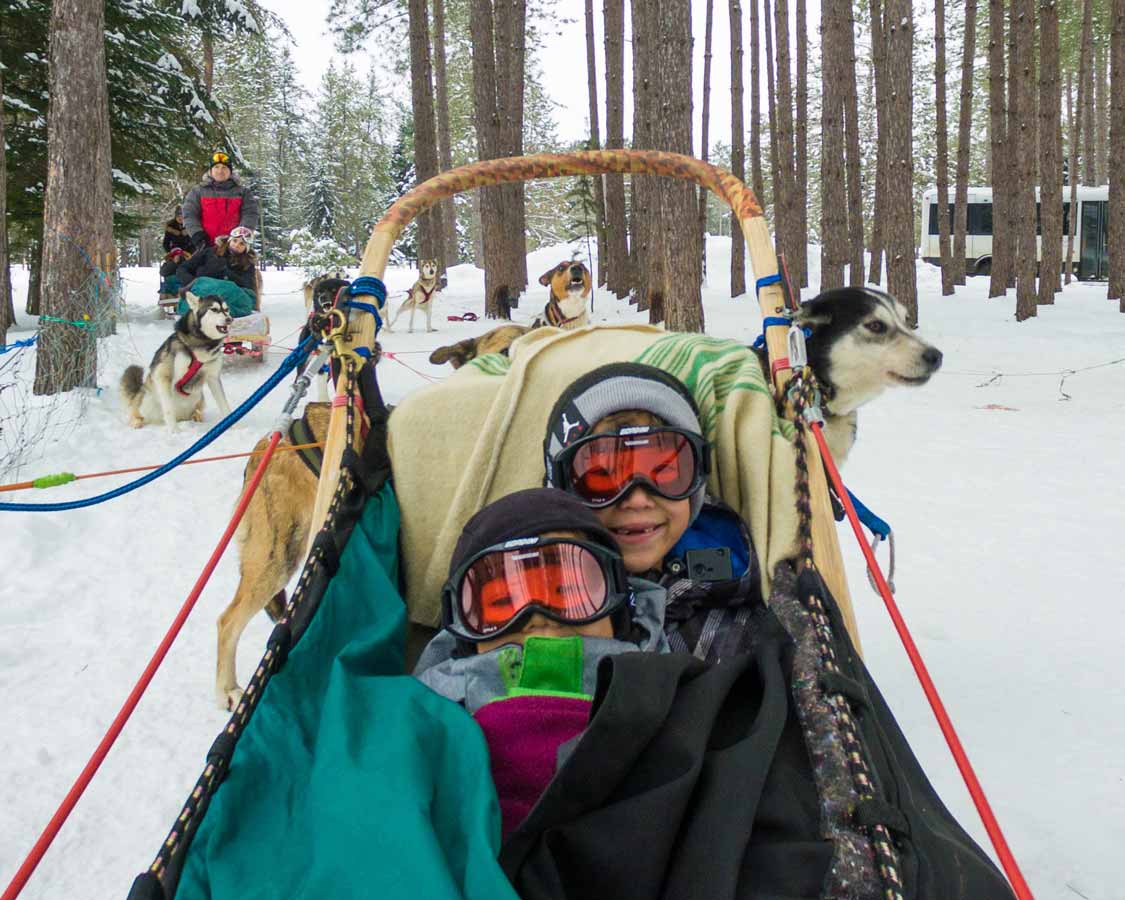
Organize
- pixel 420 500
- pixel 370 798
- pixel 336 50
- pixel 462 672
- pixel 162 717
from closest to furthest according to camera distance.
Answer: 1. pixel 370 798
2. pixel 462 672
3. pixel 420 500
4. pixel 162 717
5. pixel 336 50

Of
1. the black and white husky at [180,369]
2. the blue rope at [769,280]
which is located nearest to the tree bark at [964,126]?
the black and white husky at [180,369]

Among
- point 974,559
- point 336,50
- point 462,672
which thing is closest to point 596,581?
point 462,672

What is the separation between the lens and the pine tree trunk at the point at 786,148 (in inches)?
623

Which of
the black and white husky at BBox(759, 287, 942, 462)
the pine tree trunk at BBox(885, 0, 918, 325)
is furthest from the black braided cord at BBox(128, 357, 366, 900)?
the pine tree trunk at BBox(885, 0, 918, 325)

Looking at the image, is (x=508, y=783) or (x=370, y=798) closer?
(x=370, y=798)

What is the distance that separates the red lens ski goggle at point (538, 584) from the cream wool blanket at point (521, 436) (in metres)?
0.47

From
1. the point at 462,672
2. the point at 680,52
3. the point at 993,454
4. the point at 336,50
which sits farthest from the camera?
the point at 336,50

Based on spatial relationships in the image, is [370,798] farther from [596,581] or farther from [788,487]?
[788,487]

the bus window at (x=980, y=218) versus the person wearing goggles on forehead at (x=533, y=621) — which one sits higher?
the bus window at (x=980, y=218)

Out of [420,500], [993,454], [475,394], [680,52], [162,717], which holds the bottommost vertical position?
[162,717]

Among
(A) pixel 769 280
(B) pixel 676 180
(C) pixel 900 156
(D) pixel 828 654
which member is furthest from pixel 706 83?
(D) pixel 828 654

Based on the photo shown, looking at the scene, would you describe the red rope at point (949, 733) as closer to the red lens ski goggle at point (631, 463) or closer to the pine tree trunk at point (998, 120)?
the red lens ski goggle at point (631, 463)

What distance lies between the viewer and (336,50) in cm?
1748

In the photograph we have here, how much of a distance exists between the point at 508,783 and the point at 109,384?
766 centimetres
